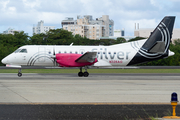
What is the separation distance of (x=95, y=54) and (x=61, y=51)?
3800 mm

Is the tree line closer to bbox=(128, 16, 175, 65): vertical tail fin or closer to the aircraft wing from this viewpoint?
bbox=(128, 16, 175, 65): vertical tail fin

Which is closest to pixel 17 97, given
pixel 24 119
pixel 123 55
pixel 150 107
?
pixel 24 119

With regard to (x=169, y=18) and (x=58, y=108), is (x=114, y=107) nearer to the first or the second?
(x=58, y=108)

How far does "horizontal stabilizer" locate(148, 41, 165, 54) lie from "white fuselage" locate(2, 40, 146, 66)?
1629 millimetres

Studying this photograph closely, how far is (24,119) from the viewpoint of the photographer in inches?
368

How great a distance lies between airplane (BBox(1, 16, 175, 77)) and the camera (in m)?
29.0

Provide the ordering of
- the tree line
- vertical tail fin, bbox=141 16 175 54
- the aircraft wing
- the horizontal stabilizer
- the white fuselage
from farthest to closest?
the tree line, vertical tail fin, bbox=141 16 175 54, the white fuselage, the horizontal stabilizer, the aircraft wing

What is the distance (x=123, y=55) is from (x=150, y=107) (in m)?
19.2

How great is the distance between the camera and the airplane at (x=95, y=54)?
1141 inches

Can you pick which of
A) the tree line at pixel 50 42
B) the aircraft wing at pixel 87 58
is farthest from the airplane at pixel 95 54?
the tree line at pixel 50 42

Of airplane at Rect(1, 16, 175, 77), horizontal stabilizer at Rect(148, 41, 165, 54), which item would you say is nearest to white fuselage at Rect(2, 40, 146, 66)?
airplane at Rect(1, 16, 175, 77)

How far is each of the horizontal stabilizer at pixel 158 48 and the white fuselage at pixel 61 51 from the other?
1.63m

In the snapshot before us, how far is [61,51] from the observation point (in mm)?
29688

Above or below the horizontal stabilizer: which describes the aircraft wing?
below
